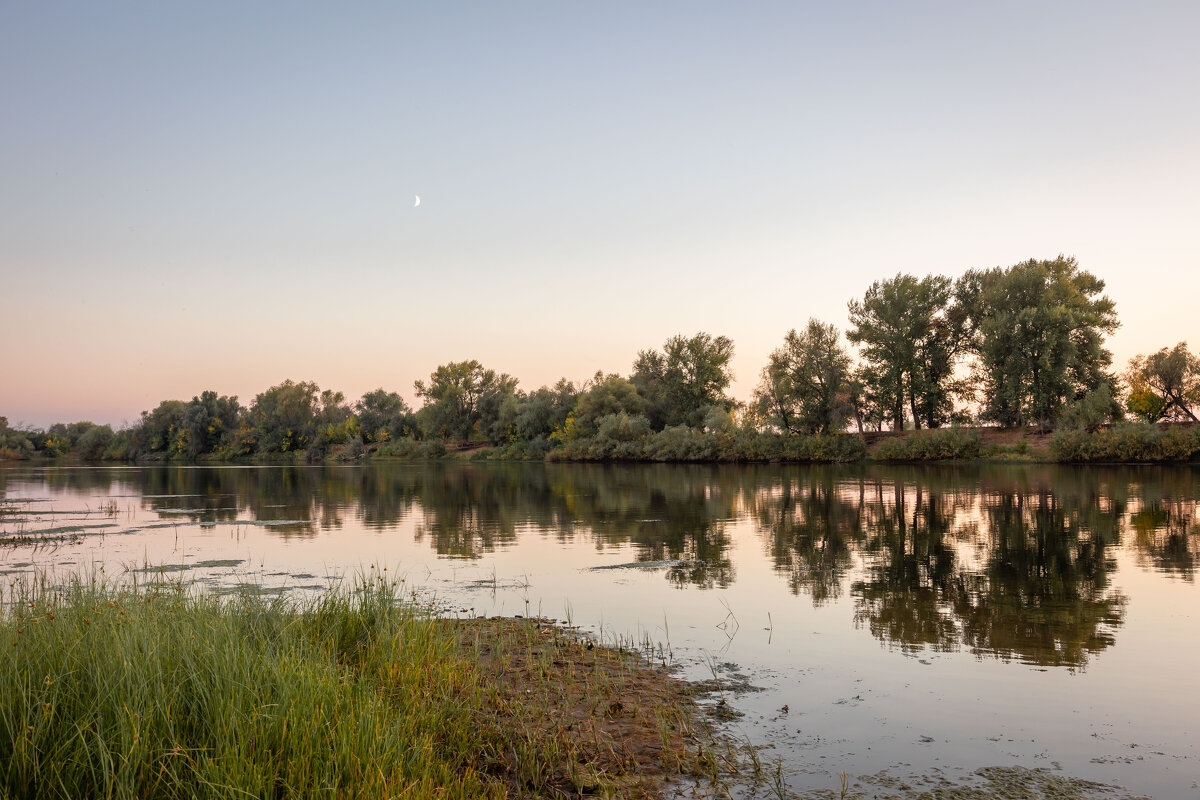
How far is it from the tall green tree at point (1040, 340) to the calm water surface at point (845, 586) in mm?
30103

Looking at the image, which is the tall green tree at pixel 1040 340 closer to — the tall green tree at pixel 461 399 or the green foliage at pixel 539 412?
the green foliage at pixel 539 412

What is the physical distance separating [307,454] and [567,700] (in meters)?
137

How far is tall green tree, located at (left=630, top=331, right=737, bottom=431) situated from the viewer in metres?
100

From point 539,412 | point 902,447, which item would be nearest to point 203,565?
point 902,447

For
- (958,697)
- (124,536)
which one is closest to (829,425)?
(124,536)

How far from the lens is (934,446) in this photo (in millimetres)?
66250

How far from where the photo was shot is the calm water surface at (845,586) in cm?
728

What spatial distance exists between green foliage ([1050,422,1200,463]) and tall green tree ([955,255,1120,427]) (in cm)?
548

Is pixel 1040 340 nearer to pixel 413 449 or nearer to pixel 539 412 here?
pixel 539 412

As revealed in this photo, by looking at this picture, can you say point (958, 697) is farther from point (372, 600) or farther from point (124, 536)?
point (124, 536)

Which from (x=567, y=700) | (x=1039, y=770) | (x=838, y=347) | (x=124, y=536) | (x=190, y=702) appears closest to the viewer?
(x=190, y=702)

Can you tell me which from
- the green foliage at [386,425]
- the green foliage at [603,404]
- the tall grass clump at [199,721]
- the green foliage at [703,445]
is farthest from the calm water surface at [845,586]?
the green foliage at [386,425]

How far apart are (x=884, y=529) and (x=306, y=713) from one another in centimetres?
2139

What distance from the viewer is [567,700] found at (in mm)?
7797
